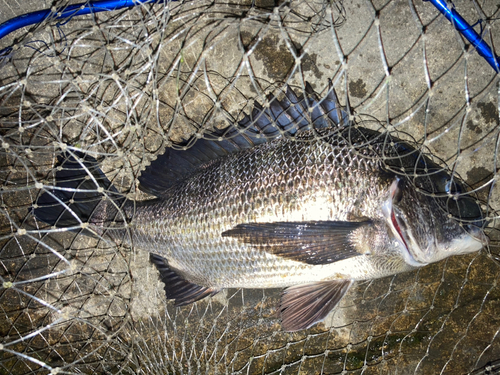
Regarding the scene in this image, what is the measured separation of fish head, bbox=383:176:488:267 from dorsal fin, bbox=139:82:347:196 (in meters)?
0.60

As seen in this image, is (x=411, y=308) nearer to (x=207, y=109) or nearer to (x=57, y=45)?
(x=207, y=109)

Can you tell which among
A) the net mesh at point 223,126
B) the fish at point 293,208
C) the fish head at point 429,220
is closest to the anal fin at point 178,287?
the fish at point 293,208

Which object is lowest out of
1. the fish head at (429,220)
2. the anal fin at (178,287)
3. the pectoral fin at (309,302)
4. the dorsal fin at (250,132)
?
the pectoral fin at (309,302)

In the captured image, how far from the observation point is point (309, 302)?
237 centimetres

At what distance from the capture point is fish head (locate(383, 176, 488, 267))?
210cm

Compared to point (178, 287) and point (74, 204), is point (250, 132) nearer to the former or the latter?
point (178, 287)

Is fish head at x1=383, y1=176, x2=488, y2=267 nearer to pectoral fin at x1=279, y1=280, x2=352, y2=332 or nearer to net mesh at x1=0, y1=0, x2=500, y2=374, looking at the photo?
net mesh at x1=0, y1=0, x2=500, y2=374

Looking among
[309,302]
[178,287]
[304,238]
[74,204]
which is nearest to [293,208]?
→ [304,238]

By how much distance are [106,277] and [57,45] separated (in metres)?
1.71

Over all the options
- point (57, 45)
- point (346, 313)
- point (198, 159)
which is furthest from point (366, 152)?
point (57, 45)

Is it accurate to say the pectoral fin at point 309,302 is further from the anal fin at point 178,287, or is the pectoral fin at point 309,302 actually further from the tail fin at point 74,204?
the tail fin at point 74,204

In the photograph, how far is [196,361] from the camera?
271 centimetres

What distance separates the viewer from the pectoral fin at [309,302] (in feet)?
7.68

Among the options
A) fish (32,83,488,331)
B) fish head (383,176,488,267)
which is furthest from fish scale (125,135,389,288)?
fish head (383,176,488,267)
